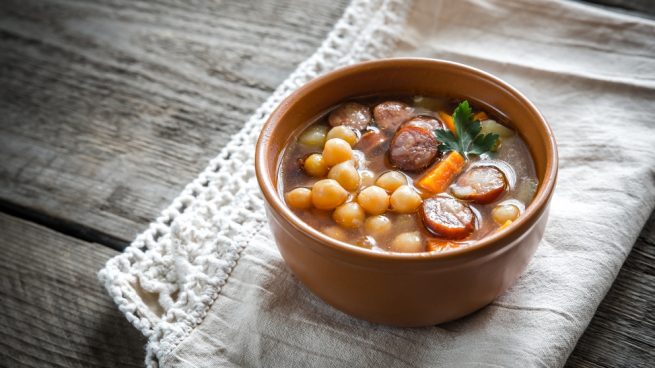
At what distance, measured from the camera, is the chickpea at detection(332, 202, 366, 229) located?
4.62ft

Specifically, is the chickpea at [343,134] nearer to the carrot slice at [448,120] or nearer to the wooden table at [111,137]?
the carrot slice at [448,120]

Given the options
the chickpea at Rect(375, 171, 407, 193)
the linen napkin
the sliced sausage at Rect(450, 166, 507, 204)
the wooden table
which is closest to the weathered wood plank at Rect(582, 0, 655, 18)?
the wooden table

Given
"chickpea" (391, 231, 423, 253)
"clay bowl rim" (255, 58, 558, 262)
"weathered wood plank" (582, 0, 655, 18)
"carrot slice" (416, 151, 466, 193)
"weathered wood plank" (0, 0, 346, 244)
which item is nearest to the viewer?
"clay bowl rim" (255, 58, 558, 262)

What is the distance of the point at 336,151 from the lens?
1.48 metres

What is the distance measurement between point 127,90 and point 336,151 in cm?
90

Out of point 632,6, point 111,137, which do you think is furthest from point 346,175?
point 632,6

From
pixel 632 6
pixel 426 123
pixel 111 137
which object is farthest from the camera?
pixel 632 6

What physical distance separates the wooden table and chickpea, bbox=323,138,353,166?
50cm

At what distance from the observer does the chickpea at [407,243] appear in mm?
1352

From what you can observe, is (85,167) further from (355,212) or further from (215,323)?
(355,212)

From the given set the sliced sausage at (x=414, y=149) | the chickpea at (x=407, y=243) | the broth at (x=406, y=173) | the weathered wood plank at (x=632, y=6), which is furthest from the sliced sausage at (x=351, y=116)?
the weathered wood plank at (x=632, y=6)

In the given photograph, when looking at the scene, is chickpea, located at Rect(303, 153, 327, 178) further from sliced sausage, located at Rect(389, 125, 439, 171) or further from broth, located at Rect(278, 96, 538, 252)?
sliced sausage, located at Rect(389, 125, 439, 171)

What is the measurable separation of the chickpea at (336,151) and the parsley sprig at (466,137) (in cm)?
20

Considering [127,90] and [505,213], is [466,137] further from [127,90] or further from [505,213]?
[127,90]
